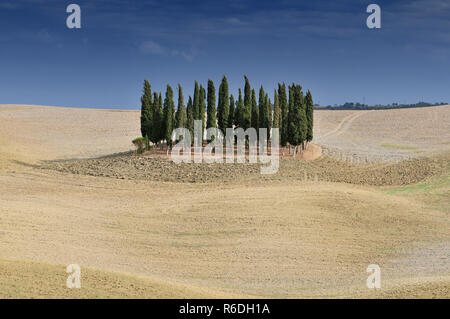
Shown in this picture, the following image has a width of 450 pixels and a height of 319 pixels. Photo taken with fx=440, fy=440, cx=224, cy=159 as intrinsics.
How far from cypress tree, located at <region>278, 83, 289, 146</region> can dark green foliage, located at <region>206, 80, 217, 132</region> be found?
295 inches

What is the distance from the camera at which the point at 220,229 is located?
68.5 feet

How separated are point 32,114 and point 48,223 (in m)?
75.6

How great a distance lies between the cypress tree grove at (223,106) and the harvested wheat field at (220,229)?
1050cm

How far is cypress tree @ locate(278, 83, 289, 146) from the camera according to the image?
4656 centimetres

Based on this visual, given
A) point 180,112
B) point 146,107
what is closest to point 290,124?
point 180,112

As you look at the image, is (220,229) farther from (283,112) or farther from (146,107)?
(283,112)

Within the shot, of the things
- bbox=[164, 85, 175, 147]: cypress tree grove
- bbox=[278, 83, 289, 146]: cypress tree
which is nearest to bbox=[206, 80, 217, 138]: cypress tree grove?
Answer: bbox=[164, 85, 175, 147]: cypress tree grove

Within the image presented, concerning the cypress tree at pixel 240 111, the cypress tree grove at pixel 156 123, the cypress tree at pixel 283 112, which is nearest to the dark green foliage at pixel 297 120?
the cypress tree at pixel 283 112

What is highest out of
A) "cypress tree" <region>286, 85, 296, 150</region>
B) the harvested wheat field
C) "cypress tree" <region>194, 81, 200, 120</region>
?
"cypress tree" <region>194, 81, 200, 120</region>

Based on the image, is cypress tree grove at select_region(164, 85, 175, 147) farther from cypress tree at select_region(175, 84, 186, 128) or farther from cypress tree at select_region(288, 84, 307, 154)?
cypress tree at select_region(288, 84, 307, 154)

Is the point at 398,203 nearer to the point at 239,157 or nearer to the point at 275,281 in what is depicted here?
the point at 275,281

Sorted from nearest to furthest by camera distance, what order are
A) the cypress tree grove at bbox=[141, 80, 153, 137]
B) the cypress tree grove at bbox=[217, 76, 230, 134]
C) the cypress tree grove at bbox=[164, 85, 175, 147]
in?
the cypress tree grove at bbox=[164, 85, 175, 147] < the cypress tree grove at bbox=[141, 80, 153, 137] < the cypress tree grove at bbox=[217, 76, 230, 134]

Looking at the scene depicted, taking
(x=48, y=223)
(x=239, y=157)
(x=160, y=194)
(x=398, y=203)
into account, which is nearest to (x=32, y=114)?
(x=239, y=157)

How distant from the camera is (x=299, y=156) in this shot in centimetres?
4644
